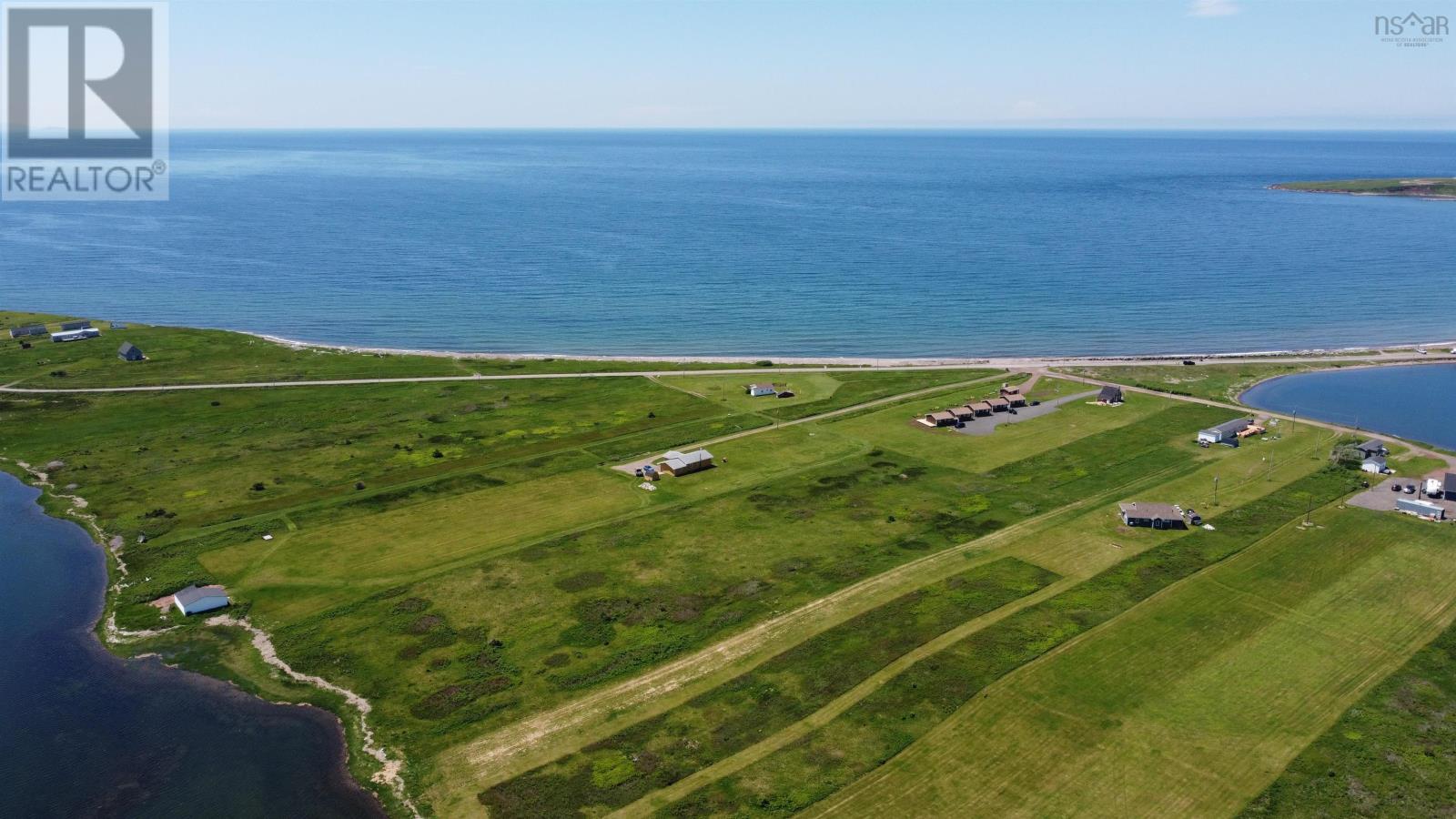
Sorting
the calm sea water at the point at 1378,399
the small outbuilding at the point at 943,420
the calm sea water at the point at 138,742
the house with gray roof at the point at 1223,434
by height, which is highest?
the calm sea water at the point at 1378,399

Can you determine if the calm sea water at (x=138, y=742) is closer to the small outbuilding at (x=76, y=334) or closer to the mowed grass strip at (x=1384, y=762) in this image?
the mowed grass strip at (x=1384, y=762)

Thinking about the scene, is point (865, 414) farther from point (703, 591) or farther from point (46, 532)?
point (46, 532)

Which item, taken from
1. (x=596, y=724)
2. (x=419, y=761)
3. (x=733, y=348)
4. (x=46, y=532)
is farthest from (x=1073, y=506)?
(x=46, y=532)

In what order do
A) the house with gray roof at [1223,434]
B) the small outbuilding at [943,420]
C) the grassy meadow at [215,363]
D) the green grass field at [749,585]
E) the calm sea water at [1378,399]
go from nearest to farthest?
the green grass field at [749,585], the house with gray roof at [1223,434], the small outbuilding at [943,420], the calm sea water at [1378,399], the grassy meadow at [215,363]

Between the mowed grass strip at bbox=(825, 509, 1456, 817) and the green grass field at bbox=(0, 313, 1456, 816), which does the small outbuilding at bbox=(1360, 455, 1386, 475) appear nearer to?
the green grass field at bbox=(0, 313, 1456, 816)

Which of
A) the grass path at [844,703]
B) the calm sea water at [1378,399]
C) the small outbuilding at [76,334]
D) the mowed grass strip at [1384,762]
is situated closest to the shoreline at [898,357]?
the calm sea water at [1378,399]

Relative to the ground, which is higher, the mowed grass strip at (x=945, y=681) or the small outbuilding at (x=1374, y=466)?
the small outbuilding at (x=1374, y=466)

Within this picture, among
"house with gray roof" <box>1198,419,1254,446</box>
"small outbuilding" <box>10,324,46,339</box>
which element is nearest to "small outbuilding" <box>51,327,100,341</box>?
"small outbuilding" <box>10,324,46,339</box>
